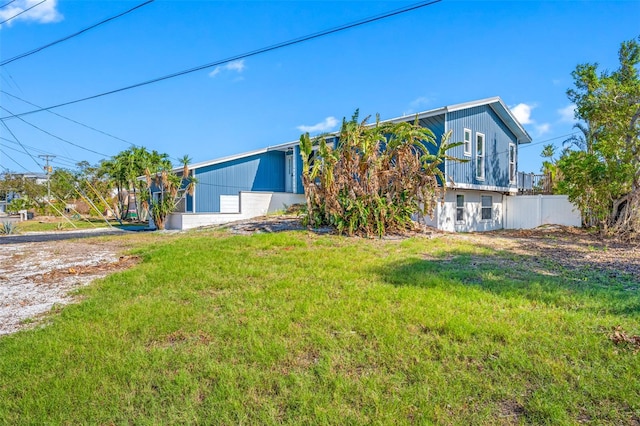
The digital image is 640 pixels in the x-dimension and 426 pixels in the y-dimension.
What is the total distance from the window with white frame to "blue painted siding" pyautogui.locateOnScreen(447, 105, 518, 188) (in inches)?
10.0

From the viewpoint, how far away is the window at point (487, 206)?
1678 cm

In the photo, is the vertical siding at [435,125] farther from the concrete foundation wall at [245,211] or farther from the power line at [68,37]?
the power line at [68,37]

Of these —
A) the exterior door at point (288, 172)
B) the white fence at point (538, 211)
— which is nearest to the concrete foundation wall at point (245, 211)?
the exterior door at point (288, 172)

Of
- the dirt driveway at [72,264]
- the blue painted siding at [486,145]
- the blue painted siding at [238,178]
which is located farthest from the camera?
the blue painted siding at [238,178]

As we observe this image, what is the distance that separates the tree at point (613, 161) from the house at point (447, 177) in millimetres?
3135

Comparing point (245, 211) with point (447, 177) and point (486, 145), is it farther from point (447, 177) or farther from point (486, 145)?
point (486, 145)

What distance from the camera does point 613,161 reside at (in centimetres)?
1247

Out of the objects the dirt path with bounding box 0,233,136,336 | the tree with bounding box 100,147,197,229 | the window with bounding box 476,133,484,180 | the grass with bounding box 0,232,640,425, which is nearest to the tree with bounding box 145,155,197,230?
the tree with bounding box 100,147,197,229

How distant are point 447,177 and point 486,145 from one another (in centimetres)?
437

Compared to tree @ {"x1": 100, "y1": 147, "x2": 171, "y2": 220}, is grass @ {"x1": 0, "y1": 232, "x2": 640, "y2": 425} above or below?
below

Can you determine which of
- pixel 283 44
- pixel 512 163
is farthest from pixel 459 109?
pixel 283 44

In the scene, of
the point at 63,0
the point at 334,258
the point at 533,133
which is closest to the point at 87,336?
the point at 334,258

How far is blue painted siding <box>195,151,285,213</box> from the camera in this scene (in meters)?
19.5

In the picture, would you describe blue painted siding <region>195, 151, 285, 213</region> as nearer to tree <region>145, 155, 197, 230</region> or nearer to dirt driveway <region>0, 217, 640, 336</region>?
tree <region>145, 155, 197, 230</region>
